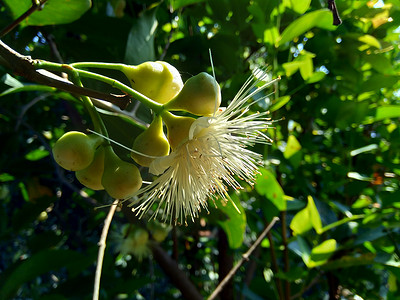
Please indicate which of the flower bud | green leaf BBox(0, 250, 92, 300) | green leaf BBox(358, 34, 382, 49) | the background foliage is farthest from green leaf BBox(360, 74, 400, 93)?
green leaf BBox(0, 250, 92, 300)

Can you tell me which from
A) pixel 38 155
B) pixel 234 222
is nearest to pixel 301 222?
pixel 234 222

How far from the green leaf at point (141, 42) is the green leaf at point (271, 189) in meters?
0.36

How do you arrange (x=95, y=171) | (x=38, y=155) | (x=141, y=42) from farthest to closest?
(x=38, y=155) → (x=141, y=42) → (x=95, y=171)

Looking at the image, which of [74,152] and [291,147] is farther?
[291,147]

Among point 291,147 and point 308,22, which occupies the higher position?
point 308,22

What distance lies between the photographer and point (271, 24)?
0.83m

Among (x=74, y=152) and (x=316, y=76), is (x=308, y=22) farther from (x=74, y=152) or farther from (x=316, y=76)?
(x=74, y=152)

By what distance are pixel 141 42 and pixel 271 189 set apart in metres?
0.43

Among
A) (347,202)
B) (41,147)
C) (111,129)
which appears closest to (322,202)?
(347,202)

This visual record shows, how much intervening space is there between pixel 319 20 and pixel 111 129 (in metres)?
0.44

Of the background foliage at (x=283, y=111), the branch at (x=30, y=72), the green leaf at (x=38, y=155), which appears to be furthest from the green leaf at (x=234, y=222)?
the green leaf at (x=38, y=155)

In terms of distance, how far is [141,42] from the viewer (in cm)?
77

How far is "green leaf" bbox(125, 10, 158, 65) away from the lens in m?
0.73

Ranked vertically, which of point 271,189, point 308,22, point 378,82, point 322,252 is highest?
point 308,22
